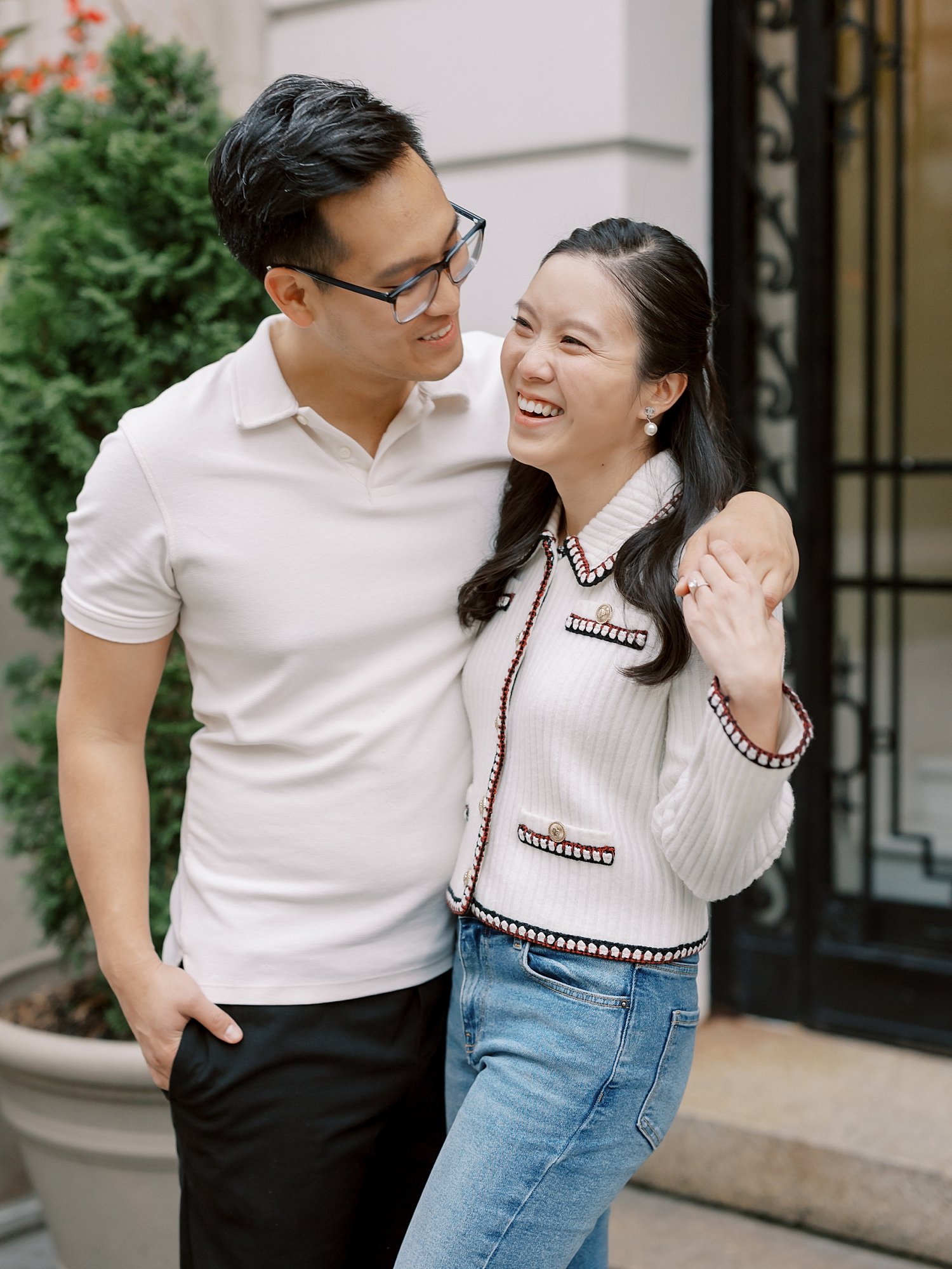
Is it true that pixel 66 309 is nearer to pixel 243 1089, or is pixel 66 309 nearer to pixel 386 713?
pixel 386 713

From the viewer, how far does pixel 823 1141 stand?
9.43ft

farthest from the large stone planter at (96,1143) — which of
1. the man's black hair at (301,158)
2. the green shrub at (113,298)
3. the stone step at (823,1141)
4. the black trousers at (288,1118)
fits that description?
the man's black hair at (301,158)

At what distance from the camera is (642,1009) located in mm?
1593

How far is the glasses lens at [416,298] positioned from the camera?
5.57 ft

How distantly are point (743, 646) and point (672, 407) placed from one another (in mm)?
457

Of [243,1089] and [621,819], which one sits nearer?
[621,819]

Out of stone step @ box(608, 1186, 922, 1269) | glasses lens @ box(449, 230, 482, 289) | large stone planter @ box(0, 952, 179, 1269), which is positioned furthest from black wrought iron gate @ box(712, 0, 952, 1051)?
glasses lens @ box(449, 230, 482, 289)

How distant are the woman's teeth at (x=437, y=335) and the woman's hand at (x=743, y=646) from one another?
0.51 metres

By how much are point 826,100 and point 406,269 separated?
6.01 feet

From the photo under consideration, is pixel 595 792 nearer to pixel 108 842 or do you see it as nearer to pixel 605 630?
pixel 605 630

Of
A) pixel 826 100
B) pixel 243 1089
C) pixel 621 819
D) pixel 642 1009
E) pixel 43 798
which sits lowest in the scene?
pixel 43 798

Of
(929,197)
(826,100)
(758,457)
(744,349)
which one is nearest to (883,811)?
(758,457)

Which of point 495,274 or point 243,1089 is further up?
point 495,274

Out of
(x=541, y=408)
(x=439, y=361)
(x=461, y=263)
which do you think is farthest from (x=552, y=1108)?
(x=461, y=263)
